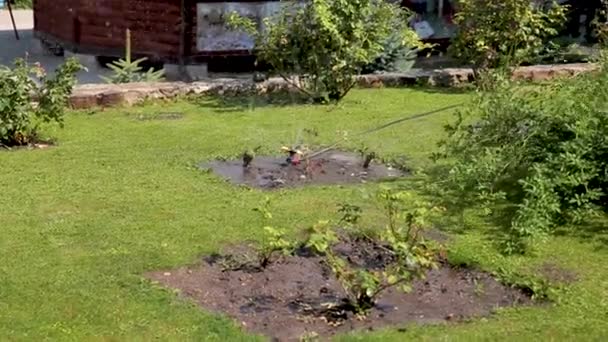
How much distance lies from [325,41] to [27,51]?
1048 centimetres

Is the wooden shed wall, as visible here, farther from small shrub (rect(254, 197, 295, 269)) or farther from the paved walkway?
small shrub (rect(254, 197, 295, 269))

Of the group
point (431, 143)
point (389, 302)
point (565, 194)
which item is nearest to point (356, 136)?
point (431, 143)

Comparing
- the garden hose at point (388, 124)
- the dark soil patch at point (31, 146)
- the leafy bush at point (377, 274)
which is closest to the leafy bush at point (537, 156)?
the leafy bush at point (377, 274)

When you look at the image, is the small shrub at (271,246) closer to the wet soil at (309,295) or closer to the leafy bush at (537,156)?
the wet soil at (309,295)

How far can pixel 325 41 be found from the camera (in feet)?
42.5

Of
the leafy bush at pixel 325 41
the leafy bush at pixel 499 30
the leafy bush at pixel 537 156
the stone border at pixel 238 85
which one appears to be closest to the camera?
the leafy bush at pixel 537 156

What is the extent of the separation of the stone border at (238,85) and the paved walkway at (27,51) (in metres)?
3.26

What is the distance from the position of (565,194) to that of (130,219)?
3082 millimetres

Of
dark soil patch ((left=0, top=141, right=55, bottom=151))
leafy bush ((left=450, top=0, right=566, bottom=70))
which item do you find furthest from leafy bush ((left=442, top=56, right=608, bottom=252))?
leafy bush ((left=450, top=0, right=566, bottom=70))

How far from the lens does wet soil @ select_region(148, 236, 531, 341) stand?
5.74 meters

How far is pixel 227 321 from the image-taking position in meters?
5.67

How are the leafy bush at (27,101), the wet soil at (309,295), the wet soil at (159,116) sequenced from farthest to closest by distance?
the wet soil at (159,116), the leafy bush at (27,101), the wet soil at (309,295)

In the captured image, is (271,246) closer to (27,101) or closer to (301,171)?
(301,171)

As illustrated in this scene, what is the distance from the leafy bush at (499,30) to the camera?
14055 mm
